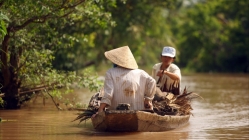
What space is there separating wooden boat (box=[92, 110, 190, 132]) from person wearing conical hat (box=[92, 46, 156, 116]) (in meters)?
0.21

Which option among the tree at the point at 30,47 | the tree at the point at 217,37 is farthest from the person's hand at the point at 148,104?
the tree at the point at 217,37

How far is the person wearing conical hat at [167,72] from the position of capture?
10641 mm

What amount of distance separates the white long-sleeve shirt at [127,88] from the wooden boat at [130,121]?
10.2 inches

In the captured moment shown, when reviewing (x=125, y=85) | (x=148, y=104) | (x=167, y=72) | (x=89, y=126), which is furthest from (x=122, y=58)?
(x=89, y=126)

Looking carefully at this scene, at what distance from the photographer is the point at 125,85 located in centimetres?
925

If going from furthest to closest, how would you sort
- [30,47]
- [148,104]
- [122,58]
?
[30,47], [148,104], [122,58]

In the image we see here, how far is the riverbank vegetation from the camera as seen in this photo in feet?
37.2

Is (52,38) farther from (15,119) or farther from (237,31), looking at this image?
(237,31)

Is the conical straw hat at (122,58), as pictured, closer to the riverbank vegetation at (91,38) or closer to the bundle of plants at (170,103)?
the bundle of plants at (170,103)

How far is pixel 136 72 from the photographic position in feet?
30.7

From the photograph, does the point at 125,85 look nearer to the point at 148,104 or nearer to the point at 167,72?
the point at 148,104

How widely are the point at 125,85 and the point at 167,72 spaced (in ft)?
4.84

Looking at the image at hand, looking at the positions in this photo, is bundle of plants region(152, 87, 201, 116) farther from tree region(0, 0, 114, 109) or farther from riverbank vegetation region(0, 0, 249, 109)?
tree region(0, 0, 114, 109)

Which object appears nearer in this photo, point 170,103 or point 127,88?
point 127,88
